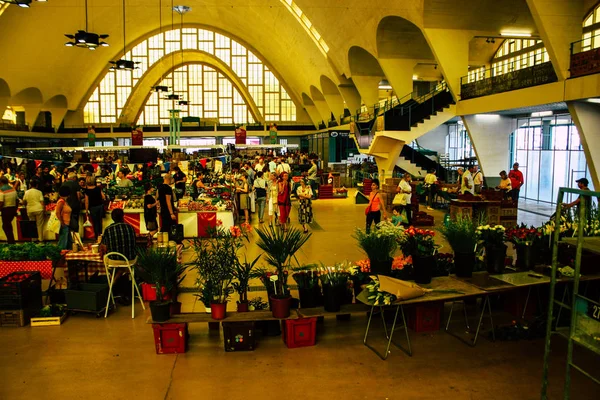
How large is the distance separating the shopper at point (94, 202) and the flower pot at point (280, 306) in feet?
21.7

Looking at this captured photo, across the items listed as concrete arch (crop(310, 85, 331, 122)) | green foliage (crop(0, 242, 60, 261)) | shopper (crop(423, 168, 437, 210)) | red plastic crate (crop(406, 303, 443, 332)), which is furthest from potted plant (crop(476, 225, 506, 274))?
concrete arch (crop(310, 85, 331, 122))

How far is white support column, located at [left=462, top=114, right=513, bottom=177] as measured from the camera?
16438 millimetres

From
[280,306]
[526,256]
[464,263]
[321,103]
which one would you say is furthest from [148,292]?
[321,103]

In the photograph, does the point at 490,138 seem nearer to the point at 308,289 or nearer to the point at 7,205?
the point at 308,289

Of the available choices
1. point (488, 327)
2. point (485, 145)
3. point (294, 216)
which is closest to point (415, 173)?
point (485, 145)

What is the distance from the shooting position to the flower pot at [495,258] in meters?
5.68

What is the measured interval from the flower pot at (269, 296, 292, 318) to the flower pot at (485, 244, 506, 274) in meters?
2.25

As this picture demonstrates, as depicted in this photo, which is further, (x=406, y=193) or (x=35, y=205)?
(x=406, y=193)

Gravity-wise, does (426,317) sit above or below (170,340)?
above

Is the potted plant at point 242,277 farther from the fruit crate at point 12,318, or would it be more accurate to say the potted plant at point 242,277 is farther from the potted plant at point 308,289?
the fruit crate at point 12,318

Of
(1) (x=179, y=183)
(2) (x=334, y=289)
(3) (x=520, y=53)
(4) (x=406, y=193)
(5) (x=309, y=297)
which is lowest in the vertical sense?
(5) (x=309, y=297)

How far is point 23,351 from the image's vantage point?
5.30m

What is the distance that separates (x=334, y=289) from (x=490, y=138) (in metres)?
12.8

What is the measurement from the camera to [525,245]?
5.83m
